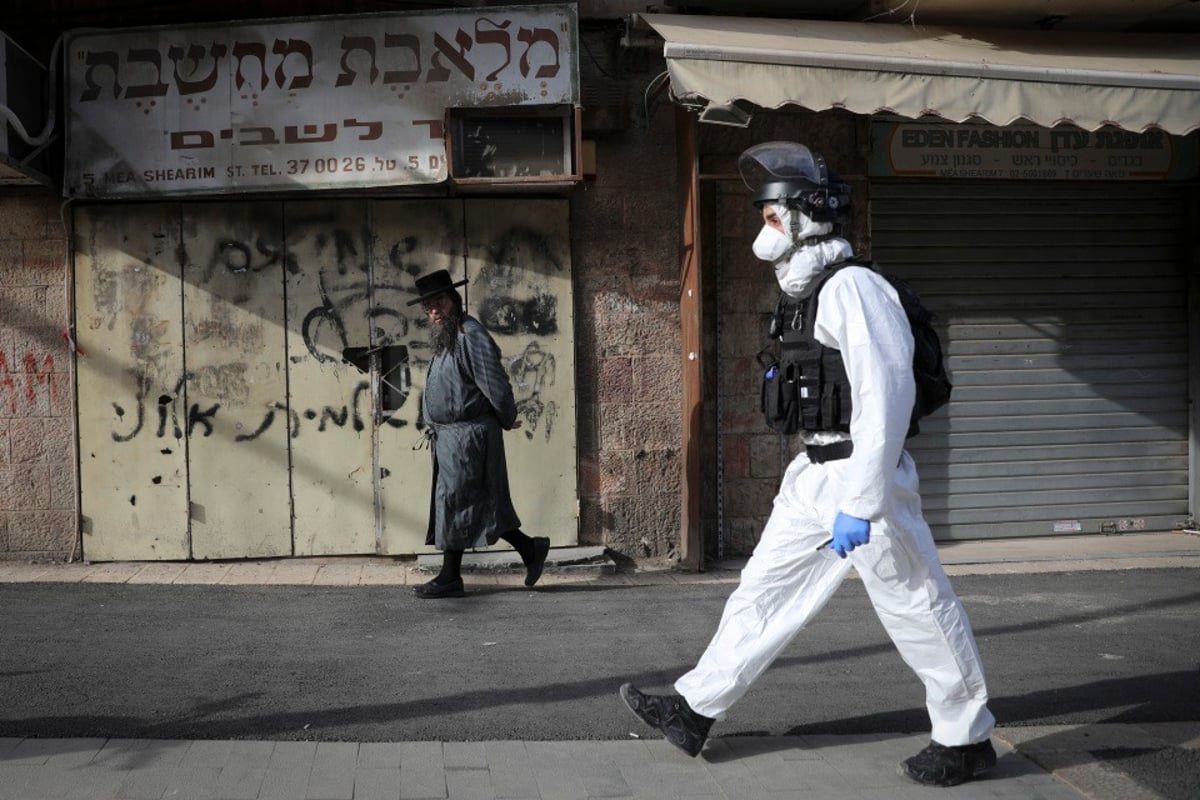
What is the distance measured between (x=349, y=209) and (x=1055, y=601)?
500 centimetres

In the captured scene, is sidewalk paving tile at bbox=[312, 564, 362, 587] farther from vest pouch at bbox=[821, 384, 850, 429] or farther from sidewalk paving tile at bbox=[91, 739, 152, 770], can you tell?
vest pouch at bbox=[821, 384, 850, 429]

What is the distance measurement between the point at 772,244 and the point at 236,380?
4995 mm

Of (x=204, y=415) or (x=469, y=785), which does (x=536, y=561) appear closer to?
(x=204, y=415)

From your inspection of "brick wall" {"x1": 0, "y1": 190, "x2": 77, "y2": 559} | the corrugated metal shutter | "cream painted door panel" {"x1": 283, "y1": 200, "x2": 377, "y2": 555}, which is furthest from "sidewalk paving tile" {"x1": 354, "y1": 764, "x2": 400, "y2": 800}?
the corrugated metal shutter

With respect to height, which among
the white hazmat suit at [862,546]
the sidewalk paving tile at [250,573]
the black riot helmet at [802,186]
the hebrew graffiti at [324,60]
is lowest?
the sidewalk paving tile at [250,573]

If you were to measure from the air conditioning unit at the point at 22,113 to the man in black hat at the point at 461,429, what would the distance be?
259cm

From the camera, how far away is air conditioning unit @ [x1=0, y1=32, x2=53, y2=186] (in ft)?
24.1

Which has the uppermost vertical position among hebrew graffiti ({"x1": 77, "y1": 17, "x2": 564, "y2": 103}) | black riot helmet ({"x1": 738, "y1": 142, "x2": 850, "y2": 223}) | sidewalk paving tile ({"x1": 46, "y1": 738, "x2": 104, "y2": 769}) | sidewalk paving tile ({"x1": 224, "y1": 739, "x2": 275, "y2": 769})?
hebrew graffiti ({"x1": 77, "y1": 17, "x2": 564, "y2": 103})

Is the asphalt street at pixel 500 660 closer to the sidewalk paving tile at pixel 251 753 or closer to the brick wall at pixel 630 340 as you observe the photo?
the sidewalk paving tile at pixel 251 753

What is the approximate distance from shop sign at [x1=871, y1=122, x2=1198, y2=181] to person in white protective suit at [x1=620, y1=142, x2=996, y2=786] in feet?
15.7

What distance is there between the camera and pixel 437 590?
7.22 metres

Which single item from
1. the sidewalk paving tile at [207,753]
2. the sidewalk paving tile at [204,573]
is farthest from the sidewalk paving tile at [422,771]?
the sidewalk paving tile at [204,573]

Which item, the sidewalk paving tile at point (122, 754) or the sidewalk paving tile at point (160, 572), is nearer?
the sidewalk paving tile at point (122, 754)

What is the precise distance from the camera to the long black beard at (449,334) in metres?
7.19
